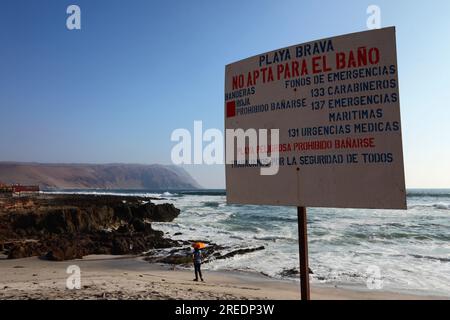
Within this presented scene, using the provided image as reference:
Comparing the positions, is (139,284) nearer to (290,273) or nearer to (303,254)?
(290,273)

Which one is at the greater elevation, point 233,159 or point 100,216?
point 233,159

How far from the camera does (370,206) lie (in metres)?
3.54

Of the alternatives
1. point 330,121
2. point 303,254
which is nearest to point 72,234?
point 303,254

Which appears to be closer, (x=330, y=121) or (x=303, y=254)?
(x=330, y=121)

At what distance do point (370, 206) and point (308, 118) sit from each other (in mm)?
1114

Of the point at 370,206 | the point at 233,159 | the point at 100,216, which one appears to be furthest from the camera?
the point at 100,216

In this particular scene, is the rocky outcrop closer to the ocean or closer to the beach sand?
the beach sand

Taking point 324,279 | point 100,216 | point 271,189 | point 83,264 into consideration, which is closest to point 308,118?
point 271,189

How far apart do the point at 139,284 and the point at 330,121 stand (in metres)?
9.04

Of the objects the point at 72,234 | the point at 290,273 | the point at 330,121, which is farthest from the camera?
the point at 72,234

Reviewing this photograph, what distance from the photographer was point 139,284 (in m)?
10.9

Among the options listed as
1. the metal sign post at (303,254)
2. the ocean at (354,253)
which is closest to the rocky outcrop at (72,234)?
the ocean at (354,253)
